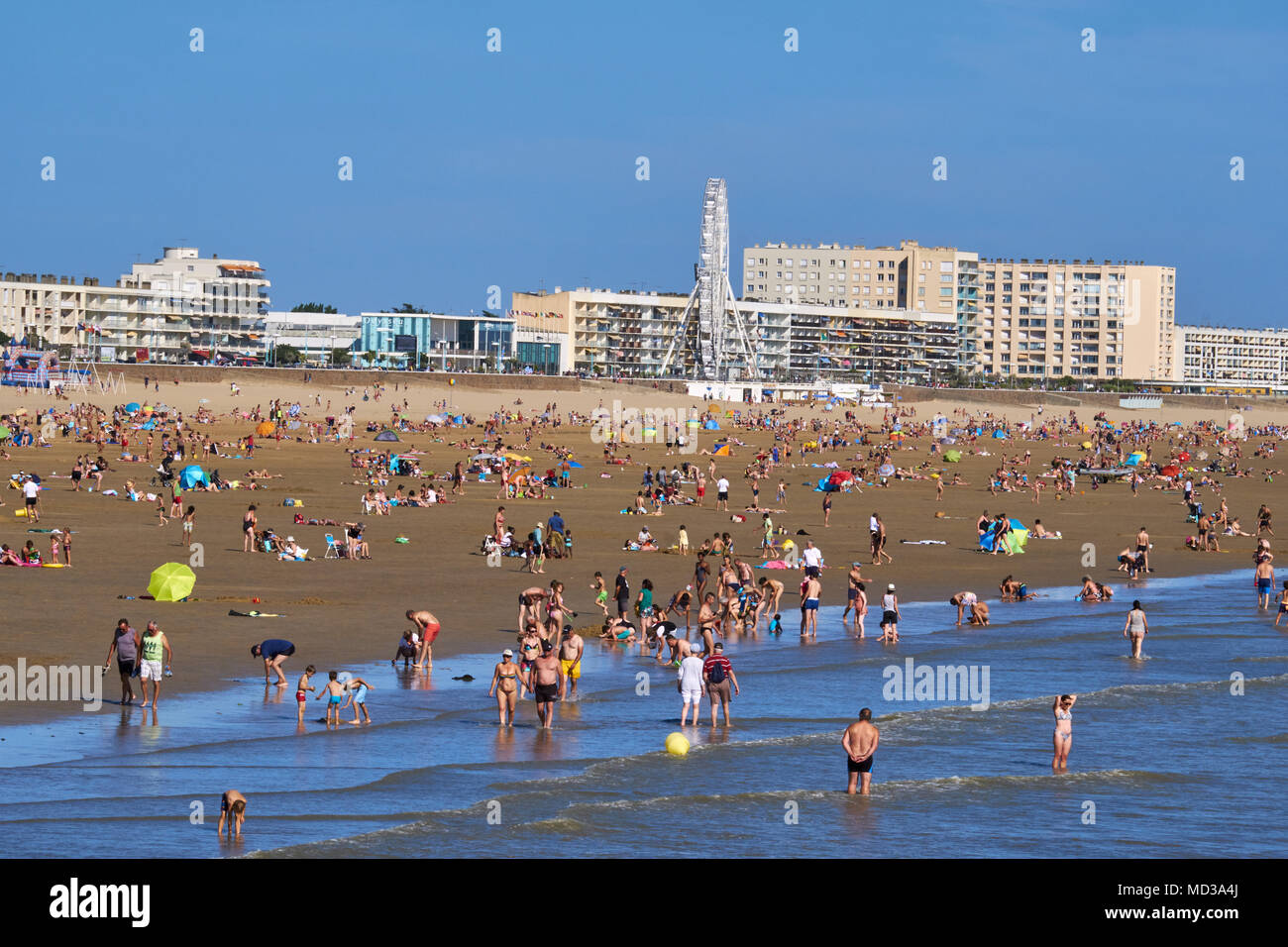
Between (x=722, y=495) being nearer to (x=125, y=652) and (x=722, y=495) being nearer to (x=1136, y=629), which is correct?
(x=1136, y=629)

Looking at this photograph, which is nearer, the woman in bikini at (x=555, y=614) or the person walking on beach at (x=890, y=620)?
the woman in bikini at (x=555, y=614)

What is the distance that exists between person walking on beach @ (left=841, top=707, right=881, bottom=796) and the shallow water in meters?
0.18

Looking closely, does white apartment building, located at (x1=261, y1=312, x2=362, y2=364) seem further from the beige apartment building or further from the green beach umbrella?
the green beach umbrella

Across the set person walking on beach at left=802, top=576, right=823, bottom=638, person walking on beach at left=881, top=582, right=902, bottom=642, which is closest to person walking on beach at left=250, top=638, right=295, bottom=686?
person walking on beach at left=802, top=576, right=823, bottom=638

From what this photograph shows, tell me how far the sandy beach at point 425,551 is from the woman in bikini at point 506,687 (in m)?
3.12

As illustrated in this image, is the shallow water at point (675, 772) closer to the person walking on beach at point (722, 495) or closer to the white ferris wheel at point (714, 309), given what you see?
the person walking on beach at point (722, 495)

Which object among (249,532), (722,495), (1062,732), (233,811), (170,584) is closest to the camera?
(233,811)

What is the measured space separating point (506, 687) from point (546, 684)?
0.46 m

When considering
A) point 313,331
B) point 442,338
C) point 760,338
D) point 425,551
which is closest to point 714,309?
point 760,338

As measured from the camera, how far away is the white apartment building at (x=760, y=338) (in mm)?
148000

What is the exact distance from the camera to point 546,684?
16.0 metres

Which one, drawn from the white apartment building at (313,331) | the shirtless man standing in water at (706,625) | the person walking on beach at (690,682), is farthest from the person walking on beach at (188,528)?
the white apartment building at (313,331)

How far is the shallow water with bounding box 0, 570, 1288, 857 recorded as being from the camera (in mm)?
12367
